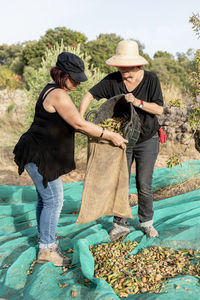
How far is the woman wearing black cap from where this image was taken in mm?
1832

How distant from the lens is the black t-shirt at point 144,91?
2221 mm

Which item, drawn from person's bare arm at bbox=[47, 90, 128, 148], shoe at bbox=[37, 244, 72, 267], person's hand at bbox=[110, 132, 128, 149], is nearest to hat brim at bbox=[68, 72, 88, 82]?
person's bare arm at bbox=[47, 90, 128, 148]

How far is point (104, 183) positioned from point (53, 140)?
550 millimetres

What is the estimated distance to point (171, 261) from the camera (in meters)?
2.09

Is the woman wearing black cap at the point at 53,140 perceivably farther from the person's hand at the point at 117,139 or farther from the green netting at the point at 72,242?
the green netting at the point at 72,242

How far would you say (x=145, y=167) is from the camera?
2.39 metres

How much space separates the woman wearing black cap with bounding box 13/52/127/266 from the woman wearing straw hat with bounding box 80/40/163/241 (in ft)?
1.14

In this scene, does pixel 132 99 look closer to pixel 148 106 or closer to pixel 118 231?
pixel 148 106

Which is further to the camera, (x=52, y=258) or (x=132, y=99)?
(x=52, y=258)

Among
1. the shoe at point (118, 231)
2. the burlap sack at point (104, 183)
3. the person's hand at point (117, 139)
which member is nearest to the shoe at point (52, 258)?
the burlap sack at point (104, 183)

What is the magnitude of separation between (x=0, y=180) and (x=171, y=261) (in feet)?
13.7

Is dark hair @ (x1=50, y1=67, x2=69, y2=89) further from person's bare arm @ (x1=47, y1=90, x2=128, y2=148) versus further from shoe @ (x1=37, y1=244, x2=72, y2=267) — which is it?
shoe @ (x1=37, y1=244, x2=72, y2=267)

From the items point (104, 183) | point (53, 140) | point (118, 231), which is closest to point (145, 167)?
point (104, 183)

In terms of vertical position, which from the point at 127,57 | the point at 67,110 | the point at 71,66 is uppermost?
the point at 127,57
